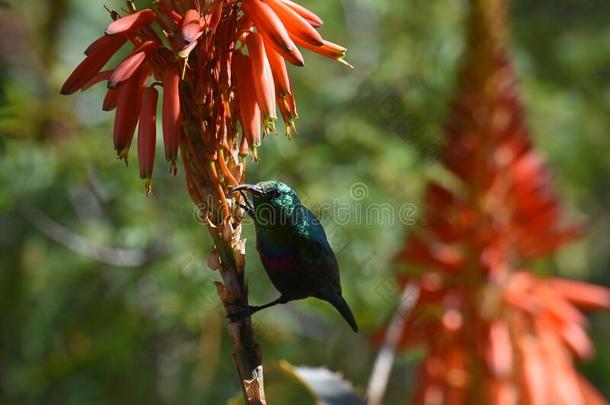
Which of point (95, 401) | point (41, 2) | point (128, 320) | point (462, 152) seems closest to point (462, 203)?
point (462, 152)

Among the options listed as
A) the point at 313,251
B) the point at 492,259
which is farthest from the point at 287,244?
the point at 492,259

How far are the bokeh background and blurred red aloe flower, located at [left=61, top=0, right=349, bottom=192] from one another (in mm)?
1680

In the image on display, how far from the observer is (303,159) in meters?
3.92

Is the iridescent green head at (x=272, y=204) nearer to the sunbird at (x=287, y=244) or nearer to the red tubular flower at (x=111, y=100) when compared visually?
the sunbird at (x=287, y=244)

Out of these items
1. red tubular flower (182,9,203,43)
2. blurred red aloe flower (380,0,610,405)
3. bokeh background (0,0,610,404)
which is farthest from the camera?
bokeh background (0,0,610,404)

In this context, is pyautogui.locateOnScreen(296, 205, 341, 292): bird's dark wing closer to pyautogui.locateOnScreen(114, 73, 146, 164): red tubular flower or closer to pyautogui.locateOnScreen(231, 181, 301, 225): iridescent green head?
pyautogui.locateOnScreen(231, 181, 301, 225): iridescent green head

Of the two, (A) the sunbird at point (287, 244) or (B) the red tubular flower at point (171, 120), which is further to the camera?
(A) the sunbird at point (287, 244)

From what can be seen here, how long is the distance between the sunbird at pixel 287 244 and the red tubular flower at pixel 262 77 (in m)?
0.14

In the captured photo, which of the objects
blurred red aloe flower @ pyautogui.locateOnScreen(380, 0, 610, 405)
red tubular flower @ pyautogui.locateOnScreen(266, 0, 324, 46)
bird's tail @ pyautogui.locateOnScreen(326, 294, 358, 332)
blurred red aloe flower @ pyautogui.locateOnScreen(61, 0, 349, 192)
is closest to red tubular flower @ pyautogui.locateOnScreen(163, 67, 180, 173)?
blurred red aloe flower @ pyautogui.locateOnScreen(61, 0, 349, 192)

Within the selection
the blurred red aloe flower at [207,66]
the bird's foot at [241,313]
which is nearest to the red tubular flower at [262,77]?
the blurred red aloe flower at [207,66]

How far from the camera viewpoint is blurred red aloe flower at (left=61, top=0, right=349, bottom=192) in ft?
5.35

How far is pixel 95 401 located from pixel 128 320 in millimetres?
587

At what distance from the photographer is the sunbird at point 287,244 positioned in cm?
174

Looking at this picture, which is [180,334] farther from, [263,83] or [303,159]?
[263,83]
